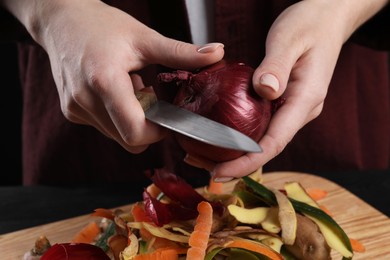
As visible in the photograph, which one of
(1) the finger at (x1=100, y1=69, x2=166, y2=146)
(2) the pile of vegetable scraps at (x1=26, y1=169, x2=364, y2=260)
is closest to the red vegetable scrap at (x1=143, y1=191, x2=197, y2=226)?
(2) the pile of vegetable scraps at (x1=26, y1=169, x2=364, y2=260)

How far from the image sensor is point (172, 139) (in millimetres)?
1932

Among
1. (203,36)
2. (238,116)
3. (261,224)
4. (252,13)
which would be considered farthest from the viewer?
(252,13)

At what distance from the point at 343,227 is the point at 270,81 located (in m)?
0.62

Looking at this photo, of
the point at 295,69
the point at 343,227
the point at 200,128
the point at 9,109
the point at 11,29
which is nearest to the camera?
the point at 200,128

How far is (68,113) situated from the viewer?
1.40 meters

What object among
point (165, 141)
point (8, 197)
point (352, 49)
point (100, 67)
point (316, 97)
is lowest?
point (8, 197)

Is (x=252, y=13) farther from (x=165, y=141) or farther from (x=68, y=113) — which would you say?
(x=68, y=113)

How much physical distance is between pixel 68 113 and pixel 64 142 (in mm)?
612

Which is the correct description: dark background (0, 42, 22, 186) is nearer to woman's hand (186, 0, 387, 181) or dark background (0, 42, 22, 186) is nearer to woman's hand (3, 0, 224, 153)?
woman's hand (3, 0, 224, 153)

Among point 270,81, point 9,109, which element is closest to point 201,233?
point 270,81

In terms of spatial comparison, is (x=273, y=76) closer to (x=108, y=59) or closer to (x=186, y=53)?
(x=186, y=53)

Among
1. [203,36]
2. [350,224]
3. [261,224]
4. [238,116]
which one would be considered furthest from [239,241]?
[203,36]

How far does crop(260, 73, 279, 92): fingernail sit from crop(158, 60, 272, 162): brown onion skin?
36mm

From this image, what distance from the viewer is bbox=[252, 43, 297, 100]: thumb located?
3.82ft
